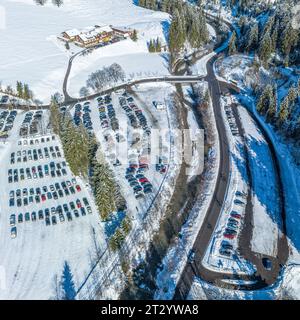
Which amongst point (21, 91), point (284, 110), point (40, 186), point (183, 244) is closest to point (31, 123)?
point (21, 91)

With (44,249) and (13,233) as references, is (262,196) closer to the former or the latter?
(44,249)

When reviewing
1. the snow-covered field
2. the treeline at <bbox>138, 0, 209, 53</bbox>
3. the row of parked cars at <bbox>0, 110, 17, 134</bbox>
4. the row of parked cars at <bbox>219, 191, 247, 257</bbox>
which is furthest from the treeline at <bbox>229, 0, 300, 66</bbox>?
the row of parked cars at <bbox>0, 110, 17, 134</bbox>

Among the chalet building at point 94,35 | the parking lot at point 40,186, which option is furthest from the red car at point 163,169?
the chalet building at point 94,35

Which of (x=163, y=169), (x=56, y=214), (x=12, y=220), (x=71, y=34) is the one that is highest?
(x=71, y=34)

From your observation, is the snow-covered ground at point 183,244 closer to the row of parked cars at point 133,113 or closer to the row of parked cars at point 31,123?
the row of parked cars at point 133,113

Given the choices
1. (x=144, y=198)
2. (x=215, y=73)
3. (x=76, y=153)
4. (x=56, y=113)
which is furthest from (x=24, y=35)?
(x=144, y=198)
